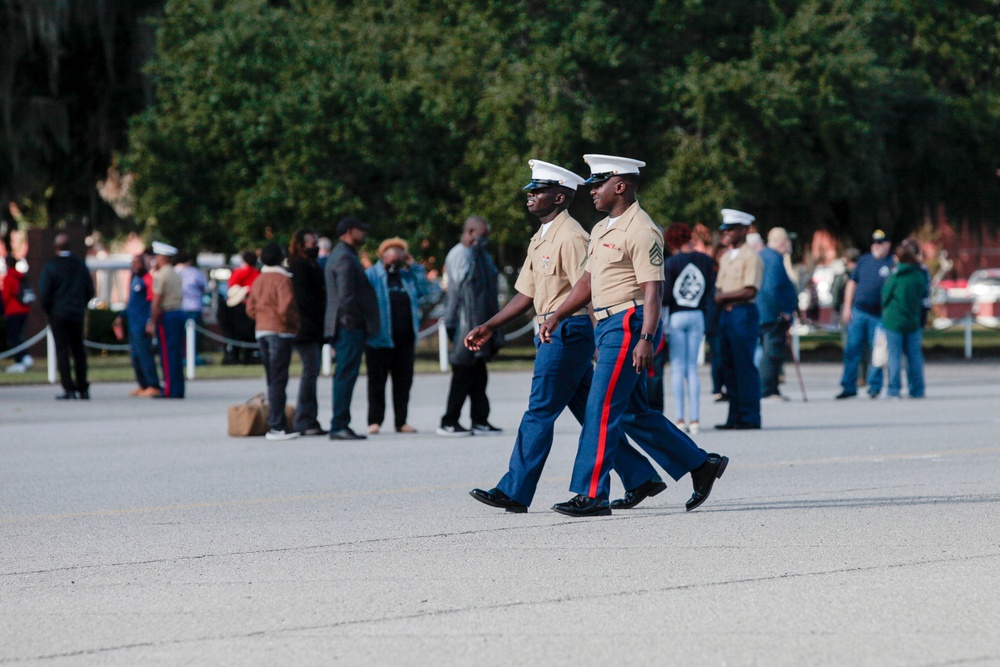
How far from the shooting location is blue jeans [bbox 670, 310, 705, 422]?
1384 cm

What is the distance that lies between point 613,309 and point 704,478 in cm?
103

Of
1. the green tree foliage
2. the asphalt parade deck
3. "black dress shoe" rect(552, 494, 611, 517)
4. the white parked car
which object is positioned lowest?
the asphalt parade deck

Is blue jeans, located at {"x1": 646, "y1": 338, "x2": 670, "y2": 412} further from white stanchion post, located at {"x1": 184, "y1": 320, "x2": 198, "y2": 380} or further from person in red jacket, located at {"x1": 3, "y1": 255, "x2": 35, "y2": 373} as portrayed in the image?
person in red jacket, located at {"x1": 3, "y1": 255, "x2": 35, "y2": 373}

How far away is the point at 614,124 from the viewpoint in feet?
93.1

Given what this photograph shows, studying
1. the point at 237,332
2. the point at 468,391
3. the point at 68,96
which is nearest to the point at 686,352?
the point at 468,391

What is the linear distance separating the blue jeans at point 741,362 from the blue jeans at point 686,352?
0.96 ft

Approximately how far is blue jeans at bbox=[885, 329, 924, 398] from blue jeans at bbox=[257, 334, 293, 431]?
747cm

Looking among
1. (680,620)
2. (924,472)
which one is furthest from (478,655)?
(924,472)

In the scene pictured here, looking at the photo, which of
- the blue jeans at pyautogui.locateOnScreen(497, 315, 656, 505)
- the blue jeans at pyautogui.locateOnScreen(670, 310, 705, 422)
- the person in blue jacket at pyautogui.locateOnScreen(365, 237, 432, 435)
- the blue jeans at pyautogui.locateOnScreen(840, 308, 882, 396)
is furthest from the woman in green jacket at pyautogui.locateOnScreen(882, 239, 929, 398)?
the blue jeans at pyautogui.locateOnScreen(497, 315, 656, 505)

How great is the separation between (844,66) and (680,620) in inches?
920

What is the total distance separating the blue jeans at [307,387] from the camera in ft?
46.5

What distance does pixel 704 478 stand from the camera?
28.9 ft

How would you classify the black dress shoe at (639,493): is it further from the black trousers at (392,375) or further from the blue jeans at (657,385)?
the black trousers at (392,375)

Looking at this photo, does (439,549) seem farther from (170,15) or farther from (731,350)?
(170,15)
